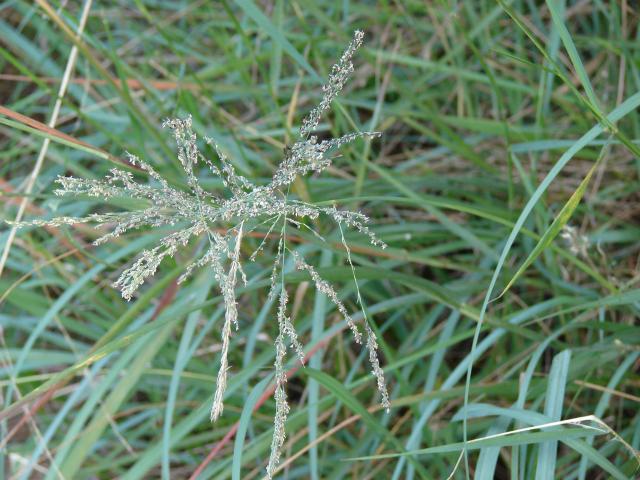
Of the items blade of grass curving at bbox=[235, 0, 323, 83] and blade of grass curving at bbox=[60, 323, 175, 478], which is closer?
blade of grass curving at bbox=[235, 0, 323, 83]

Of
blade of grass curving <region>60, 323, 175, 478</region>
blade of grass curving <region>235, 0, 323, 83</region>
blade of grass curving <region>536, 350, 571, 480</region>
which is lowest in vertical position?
blade of grass curving <region>536, 350, 571, 480</region>

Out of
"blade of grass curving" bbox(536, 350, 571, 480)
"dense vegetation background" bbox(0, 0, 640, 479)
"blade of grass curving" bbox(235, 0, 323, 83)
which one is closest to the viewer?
"blade of grass curving" bbox(536, 350, 571, 480)

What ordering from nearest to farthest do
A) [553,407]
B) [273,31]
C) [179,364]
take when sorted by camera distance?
[553,407]
[273,31]
[179,364]

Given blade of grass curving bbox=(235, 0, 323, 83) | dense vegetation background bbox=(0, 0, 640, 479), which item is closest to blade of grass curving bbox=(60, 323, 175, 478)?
dense vegetation background bbox=(0, 0, 640, 479)

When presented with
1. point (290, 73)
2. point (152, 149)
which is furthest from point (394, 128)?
point (152, 149)

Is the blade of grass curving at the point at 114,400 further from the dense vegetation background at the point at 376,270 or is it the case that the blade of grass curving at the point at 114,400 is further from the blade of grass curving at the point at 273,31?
the blade of grass curving at the point at 273,31

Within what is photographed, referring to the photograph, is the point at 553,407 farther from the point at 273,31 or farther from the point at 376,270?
the point at 273,31

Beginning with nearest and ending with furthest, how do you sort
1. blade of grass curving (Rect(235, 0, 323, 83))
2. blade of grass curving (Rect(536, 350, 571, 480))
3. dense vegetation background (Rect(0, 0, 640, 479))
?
blade of grass curving (Rect(536, 350, 571, 480)) → blade of grass curving (Rect(235, 0, 323, 83)) → dense vegetation background (Rect(0, 0, 640, 479))

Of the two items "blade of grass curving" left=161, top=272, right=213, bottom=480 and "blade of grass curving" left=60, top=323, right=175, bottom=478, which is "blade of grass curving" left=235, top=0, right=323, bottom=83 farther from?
"blade of grass curving" left=60, top=323, right=175, bottom=478

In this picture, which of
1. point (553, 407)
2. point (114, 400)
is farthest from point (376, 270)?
point (114, 400)
